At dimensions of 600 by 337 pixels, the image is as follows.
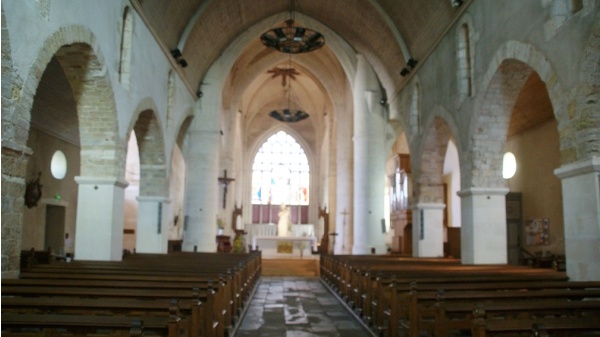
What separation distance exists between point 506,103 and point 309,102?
23.3 m

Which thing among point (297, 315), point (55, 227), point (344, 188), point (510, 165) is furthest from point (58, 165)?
point (510, 165)

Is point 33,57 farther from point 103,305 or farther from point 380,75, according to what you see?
point 380,75

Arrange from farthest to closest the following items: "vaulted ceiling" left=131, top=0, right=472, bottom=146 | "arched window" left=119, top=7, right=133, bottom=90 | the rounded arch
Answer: "vaulted ceiling" left=131, top=0, right=472, bottom=146
"arched window" left=119, top=7, right=133, bottom=90
the rounded arch

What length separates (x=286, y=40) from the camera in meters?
17.0

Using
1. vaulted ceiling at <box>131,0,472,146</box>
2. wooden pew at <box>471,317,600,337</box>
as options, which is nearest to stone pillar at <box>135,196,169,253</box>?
vaulted ceiling at <box>131,0,472,146</box>

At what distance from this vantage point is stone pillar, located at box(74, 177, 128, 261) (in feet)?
36.3

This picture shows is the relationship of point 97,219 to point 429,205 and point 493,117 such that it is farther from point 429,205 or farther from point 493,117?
point 429,205

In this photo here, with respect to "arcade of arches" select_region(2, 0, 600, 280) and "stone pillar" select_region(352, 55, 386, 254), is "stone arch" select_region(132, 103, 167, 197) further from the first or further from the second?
"stone pillar" select_region(352, 55, 386, 254)

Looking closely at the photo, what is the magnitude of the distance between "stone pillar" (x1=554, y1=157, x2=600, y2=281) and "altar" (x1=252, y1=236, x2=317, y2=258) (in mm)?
16391

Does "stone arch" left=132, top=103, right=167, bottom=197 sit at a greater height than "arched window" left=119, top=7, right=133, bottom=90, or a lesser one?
lesser

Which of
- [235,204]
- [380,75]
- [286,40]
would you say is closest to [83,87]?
[286,40]

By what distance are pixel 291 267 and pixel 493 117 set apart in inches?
412

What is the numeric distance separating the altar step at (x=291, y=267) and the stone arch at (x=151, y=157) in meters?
5.42

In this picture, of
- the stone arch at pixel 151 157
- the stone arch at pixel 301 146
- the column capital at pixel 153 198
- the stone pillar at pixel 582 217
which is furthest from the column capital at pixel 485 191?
the stone arch at pixel 301 146
